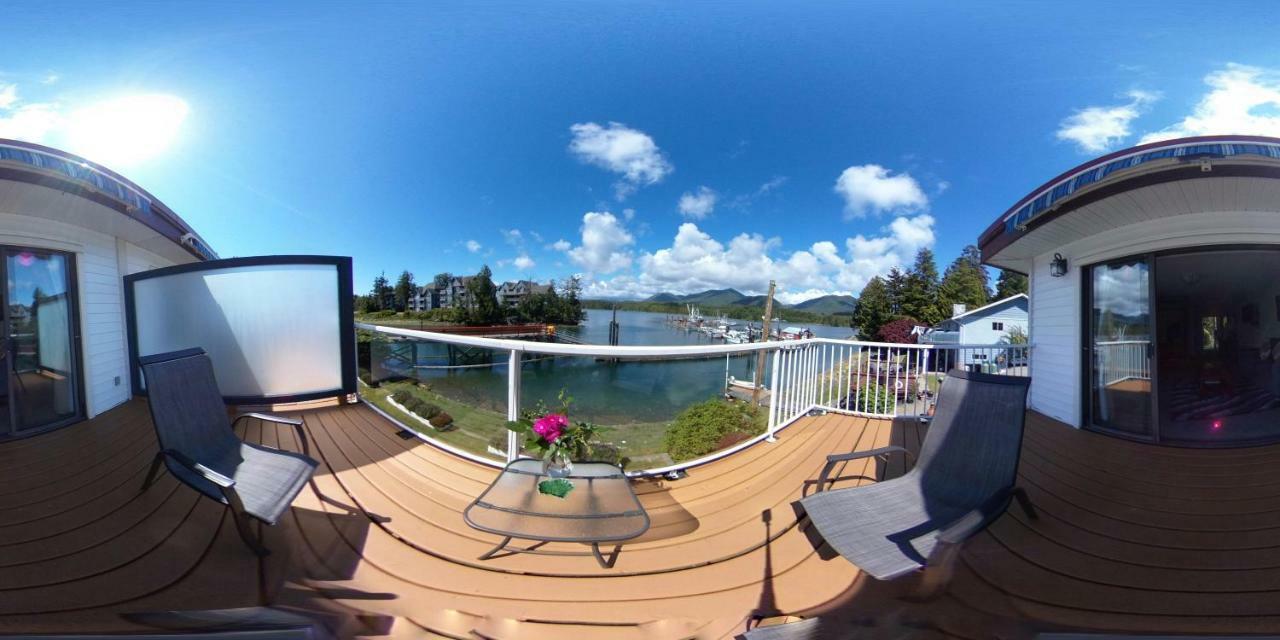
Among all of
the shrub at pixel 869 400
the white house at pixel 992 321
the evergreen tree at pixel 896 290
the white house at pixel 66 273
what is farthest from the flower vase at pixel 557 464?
the evergreen tree at pixel 896 290

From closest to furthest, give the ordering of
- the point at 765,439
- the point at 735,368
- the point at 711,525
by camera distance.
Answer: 1. the point at 711,525
2. the point at 765,439
3. the point at 735,368

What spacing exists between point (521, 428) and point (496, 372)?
0.39 metres

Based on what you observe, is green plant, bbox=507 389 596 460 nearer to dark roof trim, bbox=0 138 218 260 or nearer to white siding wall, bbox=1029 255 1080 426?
dark roof trim, bbox=0 138 218 260

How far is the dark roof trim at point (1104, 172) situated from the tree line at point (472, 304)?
230 cm

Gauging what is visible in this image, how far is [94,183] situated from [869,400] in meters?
3.98

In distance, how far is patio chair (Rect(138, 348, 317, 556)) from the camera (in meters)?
0.90

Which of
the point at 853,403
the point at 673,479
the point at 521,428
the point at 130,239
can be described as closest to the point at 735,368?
the point at 853,403

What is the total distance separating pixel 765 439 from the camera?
1743 mm

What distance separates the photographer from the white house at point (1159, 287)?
3.95 ft

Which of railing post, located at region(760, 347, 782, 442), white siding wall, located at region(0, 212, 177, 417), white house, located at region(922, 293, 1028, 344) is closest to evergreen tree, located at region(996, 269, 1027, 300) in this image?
white house, located at region(922, 293, 1028, 344)

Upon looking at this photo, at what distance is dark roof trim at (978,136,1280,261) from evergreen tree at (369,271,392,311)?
295 cm

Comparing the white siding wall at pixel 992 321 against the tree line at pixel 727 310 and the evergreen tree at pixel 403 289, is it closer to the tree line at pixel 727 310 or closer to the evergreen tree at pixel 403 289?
the tree line at pixel 727 310

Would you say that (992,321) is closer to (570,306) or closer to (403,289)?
(570,306)

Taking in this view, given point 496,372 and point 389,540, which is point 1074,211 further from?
point 389,540
